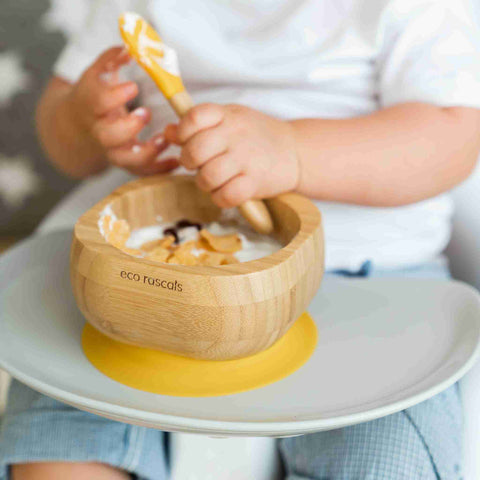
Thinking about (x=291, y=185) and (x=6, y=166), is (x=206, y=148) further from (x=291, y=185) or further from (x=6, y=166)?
(x=6, y=166)

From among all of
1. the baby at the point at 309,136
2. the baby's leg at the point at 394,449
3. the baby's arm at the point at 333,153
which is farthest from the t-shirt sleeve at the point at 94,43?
the baby's leg at the point at 394,449

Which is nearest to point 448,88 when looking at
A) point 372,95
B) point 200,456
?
point 372,95

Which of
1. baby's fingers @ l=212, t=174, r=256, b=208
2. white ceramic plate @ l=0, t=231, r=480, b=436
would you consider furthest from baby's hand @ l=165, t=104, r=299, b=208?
white ceramic plate @ l=0, t=231, r=480, b=436

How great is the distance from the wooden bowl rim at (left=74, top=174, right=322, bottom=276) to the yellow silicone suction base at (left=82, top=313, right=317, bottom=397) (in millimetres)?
74

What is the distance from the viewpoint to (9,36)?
950 mm

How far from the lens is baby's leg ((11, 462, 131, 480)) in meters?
0.53

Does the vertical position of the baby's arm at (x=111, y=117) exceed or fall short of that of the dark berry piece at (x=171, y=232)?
it exceeds it

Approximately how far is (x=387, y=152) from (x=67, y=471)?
1.28 feet

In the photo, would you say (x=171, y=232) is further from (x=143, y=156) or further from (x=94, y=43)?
(x=94, y=43)

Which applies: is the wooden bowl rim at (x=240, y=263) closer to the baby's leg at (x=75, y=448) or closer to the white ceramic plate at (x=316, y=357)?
the white ceramic plate at (x=316, y=357)

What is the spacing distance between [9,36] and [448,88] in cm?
66

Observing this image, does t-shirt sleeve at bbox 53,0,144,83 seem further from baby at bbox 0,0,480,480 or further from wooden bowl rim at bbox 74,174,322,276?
wooden bowl rim at bbox 74,174,322,276

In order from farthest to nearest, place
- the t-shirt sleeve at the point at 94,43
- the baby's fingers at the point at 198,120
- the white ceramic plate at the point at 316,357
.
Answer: the t-shirt sleeve at the point at 94,43 → the baby's fingers at the point at 198,120 → the white ceramic plate at the point at 316,357

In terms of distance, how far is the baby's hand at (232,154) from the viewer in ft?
1.59
